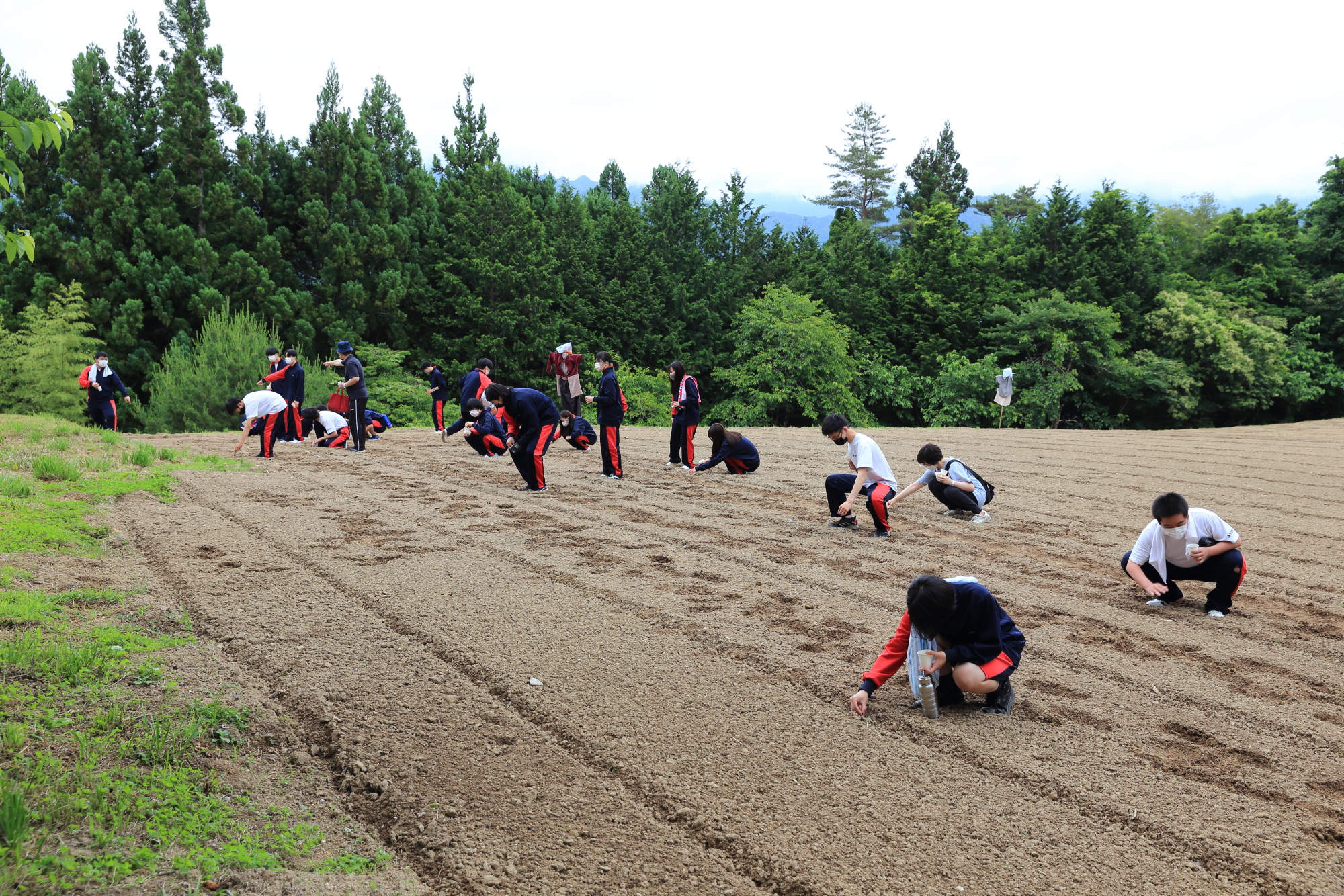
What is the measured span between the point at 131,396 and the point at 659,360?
18838 mm

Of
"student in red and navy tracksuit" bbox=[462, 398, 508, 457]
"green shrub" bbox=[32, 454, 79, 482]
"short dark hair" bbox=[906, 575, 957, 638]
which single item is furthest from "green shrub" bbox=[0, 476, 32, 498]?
"short dark hair" bbox=[906, 575, 957, 638]

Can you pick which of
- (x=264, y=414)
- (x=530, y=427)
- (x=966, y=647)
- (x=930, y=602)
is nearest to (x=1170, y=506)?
(x=966, y=647)

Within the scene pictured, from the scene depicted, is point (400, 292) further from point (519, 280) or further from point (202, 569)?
point (202, 569)

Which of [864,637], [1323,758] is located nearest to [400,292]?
[864,637]

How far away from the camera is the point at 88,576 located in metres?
6.08

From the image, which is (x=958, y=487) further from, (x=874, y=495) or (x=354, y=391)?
(x=354, y=391)

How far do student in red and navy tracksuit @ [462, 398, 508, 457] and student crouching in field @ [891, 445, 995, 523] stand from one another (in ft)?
22.9

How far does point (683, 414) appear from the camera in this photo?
43.0 ft

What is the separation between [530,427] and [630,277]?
26.1 metres

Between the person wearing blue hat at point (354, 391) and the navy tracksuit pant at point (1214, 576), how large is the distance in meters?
11.2

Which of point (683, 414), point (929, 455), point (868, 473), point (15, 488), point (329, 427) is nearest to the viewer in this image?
point (15, 488)

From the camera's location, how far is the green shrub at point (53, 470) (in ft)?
31.1

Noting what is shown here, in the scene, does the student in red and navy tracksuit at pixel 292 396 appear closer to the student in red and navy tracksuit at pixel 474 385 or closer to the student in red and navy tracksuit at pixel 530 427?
the student in red and navy tracksuit at pixel 474 385

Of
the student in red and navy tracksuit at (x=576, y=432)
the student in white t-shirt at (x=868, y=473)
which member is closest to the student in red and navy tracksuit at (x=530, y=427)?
the student in white t-shirt at (x=868, y=473)
